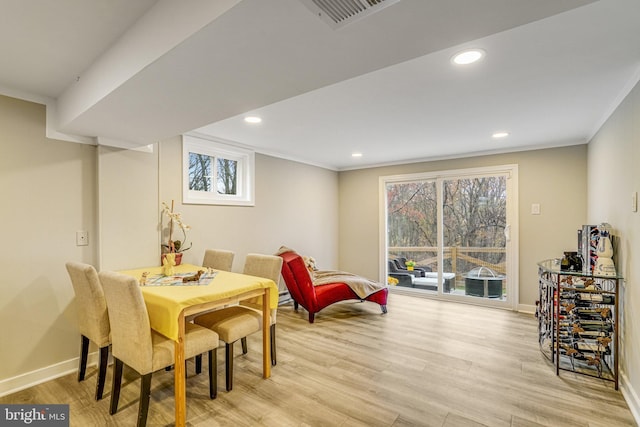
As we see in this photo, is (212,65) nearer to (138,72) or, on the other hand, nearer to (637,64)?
(138,72)

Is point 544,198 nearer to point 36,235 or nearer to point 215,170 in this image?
point 215,170

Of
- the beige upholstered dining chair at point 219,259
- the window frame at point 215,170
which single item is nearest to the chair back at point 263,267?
the beige upholstered dining chair at point 219,259

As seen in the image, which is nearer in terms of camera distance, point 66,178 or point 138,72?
point 138,72

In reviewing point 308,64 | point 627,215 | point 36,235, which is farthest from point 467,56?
point 36,235

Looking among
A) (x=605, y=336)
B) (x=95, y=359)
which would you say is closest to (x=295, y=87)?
(x=95, y=359)

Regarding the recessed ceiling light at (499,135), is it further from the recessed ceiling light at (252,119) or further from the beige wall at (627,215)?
the recessed ceiling light at (252,119)

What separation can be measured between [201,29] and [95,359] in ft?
9.71

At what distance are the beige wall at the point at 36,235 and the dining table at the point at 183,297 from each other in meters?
0.55

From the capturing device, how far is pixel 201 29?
3.77ft

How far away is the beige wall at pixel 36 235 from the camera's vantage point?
2.26 m

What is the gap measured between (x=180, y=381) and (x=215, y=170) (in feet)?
8.53

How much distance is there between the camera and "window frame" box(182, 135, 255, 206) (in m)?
3.46

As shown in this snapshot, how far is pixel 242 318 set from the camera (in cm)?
240

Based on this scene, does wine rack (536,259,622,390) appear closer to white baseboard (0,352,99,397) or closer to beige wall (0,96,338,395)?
beige wall (0,96,338,395)
